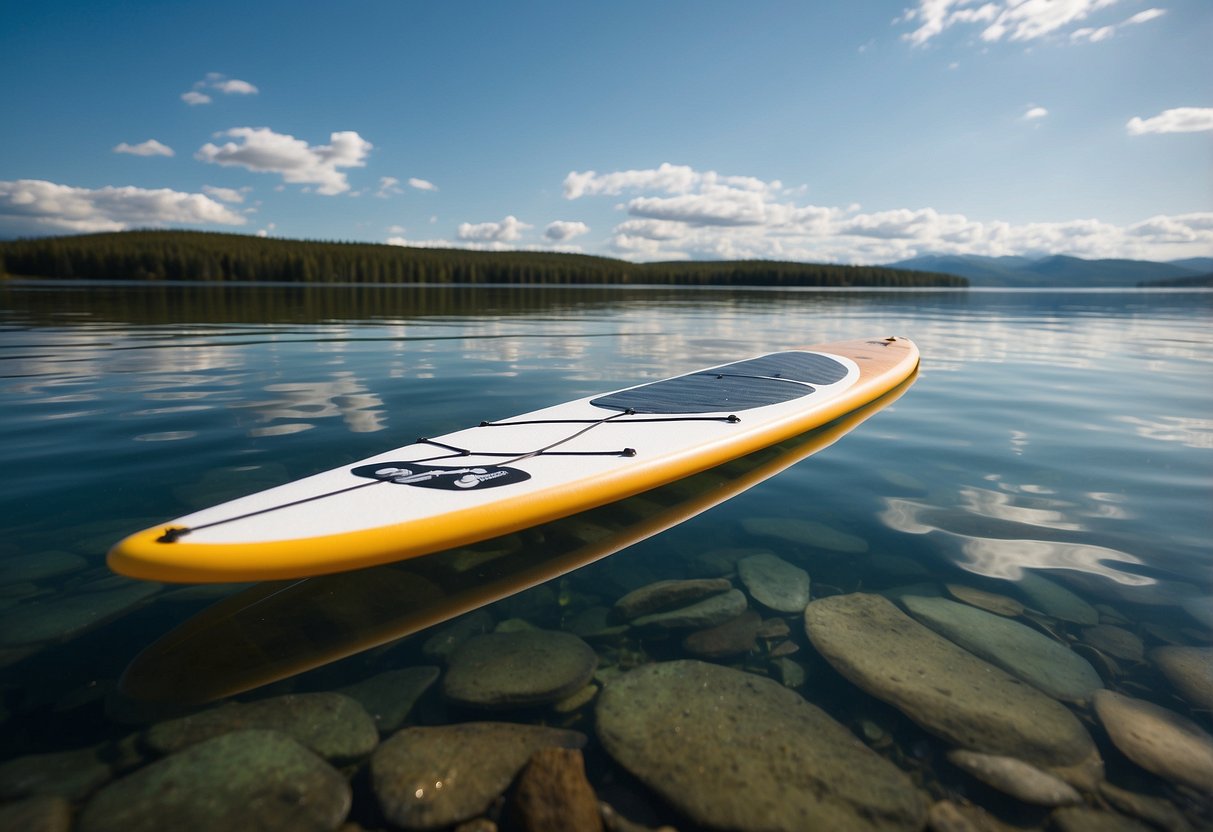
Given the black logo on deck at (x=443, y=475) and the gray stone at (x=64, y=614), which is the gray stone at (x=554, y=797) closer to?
the black logo on deck at (x=443, y=475)

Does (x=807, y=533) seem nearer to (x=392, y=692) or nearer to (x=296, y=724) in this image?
(x=392, y=692)

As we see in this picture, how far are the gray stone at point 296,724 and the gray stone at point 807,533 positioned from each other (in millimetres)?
2590

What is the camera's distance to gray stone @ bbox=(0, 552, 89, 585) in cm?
314

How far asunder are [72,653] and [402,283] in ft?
256

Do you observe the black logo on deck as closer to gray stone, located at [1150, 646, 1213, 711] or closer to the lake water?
the lake water

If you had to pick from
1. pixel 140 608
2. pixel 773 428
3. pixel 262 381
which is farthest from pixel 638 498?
pixel 262 381

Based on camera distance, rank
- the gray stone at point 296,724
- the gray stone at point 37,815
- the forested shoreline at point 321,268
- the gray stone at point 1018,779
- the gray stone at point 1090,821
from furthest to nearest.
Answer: the forested shoreline at point 321,268
the gray stone at point 296,724
the gray stone at point 1018,779
the gray stone at point 1090,821
the gray stone at point 37,815

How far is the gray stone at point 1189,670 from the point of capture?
2.55 meters

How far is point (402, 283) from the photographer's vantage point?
7525 centimetres

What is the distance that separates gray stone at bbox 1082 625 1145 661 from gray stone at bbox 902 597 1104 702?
7.3 inches

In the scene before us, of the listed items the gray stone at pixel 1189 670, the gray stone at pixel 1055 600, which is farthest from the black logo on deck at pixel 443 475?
the gray stone at pixel 1189 670

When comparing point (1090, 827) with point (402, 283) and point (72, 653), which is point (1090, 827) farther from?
point (402, 283)

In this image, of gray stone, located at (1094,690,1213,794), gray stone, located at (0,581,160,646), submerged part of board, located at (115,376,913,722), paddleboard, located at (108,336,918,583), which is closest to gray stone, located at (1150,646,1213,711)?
gray stone, located at (1094,690,1213,794)

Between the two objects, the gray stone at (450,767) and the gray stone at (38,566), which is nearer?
the gray stone at (450,767)
